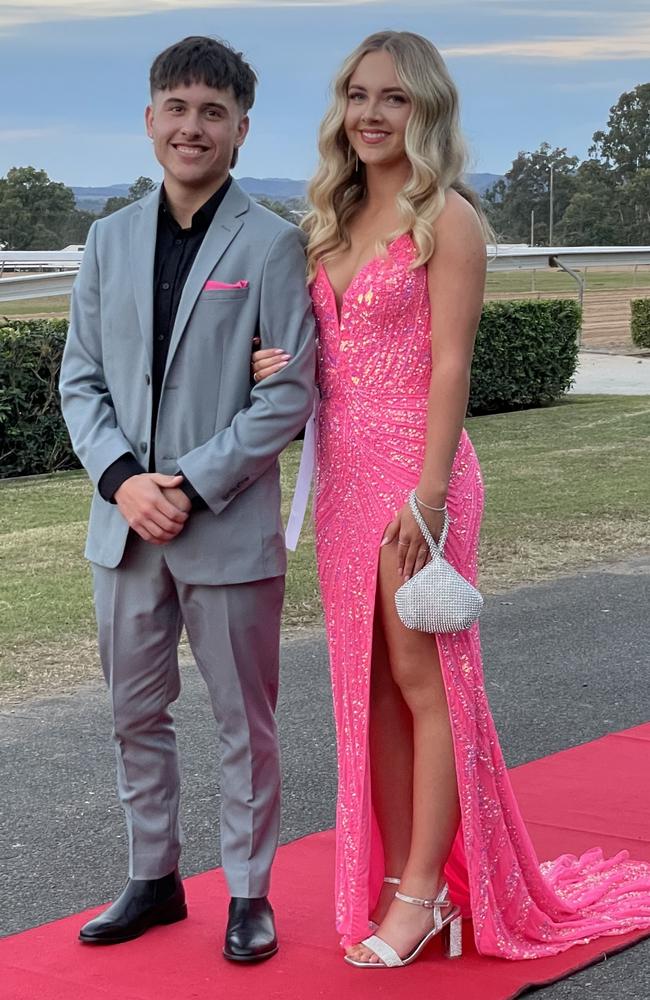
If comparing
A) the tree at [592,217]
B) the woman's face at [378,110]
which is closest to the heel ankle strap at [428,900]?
Result: the woman's face at [378,110]

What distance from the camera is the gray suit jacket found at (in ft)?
10.8

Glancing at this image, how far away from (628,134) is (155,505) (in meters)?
83.5

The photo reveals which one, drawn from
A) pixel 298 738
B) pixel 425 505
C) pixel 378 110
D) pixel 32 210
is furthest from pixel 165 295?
pixel 32 210

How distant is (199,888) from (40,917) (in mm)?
430

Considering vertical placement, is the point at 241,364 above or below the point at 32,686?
above

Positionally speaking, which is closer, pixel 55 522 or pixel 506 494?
pixel 55 522

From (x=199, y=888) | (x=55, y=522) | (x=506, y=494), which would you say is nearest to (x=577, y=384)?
(x=506, y=494)

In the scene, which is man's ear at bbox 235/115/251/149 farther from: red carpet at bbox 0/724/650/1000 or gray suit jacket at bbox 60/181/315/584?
red carpet at bbox 0/724/650/1000

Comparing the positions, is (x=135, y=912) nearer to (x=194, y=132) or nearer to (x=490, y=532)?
(x=194, y=132)

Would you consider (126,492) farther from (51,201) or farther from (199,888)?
(51,201)

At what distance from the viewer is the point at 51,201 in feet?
190

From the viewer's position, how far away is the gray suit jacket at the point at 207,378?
3303 mm

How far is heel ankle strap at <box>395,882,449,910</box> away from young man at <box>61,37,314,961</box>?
1.07 ft

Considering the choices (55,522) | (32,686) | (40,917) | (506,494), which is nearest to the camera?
(40,917)
